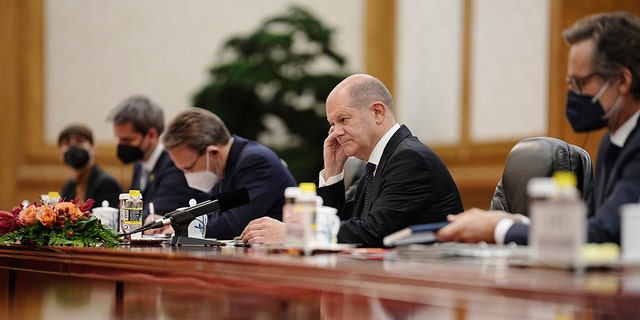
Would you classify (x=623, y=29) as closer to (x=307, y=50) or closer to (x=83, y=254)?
(x=83, y=254)

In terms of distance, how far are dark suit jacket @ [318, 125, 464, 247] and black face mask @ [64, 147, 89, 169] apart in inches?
131

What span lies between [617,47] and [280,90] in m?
4.59

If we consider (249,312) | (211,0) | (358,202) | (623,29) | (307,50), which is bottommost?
(249,312)

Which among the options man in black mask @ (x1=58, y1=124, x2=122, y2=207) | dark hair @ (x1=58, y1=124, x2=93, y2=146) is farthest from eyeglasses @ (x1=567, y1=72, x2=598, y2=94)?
dark hair @ (x1=58, y1=124, x2=93, y2=146)

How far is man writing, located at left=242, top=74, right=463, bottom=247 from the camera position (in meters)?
3.47

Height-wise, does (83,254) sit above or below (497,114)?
below

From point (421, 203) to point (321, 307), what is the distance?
139cm

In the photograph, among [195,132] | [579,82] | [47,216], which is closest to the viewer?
[579,82]

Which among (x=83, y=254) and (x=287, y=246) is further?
(x=83, y=254)

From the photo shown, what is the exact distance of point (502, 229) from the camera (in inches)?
104

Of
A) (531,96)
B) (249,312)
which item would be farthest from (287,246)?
(531,96)

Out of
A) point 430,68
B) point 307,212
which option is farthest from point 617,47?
point 430,68

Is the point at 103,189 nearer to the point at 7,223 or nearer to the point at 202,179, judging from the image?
the point at 202,179

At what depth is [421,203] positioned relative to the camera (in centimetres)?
353
